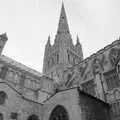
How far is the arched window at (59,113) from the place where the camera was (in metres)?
16.2

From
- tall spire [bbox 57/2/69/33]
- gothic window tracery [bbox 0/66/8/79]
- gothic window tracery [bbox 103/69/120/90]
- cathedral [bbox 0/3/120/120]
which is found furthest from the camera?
tall spire [bbox 57/2/69/33]

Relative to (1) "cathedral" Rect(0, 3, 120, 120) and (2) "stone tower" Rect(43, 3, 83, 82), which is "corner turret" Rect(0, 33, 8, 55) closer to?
(1) "cathedral" Rect(0, 3, 120, 120)

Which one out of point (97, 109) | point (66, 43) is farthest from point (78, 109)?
point (66, 43)

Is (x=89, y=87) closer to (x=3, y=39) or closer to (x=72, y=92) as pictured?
(x=72, y=92)

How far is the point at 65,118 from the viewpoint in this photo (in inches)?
627

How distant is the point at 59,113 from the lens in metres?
17.0

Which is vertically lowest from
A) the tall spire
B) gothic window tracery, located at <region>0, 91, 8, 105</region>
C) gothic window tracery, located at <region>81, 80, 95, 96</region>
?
gothic window tracery, located at <region>0, 91, 8, 105</region>

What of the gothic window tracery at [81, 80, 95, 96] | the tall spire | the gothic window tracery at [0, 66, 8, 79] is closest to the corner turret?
the gothic window tracery at [0, 66, 8, 79]

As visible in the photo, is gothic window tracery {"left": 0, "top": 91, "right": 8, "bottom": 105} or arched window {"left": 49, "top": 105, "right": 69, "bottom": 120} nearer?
arched window {"left": 49, "top": 105, "right": 69, "bottom": 120}

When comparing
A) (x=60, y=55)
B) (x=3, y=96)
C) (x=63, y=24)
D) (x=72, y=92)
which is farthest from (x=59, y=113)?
(x=63, y=24)

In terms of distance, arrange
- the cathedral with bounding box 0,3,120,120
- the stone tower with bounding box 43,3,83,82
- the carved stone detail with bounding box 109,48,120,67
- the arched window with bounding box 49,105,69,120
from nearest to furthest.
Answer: the arched window with bounding box 49,105,69,120
the cathedral with bounding box 0,3,120,120
the carved stone detail with bounding box 109,48,120,67
the stone tower with bounding box 43,3,83,82

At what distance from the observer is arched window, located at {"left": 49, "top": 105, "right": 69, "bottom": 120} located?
1616 cm

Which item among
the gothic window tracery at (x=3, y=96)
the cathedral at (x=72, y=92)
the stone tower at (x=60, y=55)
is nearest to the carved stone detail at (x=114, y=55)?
the cathedral at (x=72, y=92)

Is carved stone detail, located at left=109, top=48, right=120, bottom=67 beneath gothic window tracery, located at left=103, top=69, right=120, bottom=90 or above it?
above
